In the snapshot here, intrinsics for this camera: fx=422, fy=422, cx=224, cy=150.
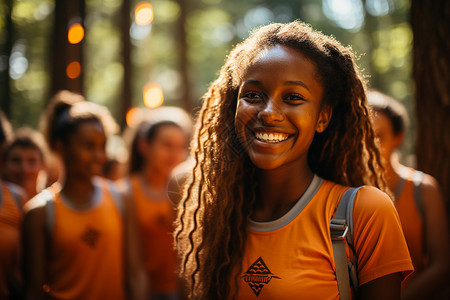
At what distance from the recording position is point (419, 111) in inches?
152

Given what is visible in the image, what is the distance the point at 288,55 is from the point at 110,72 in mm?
27085

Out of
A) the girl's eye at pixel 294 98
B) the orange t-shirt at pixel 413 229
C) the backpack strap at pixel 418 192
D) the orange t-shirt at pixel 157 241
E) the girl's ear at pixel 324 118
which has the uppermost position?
the girl's eye at pixel 294 98

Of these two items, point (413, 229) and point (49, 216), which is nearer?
point (413, 229)

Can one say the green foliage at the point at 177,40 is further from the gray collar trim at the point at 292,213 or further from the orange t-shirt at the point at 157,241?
the gray collar trim at the point at 292,213

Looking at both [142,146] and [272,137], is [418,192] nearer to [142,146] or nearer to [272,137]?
[272,137]

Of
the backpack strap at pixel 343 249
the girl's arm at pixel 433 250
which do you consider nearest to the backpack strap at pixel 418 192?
the girl's arm at pixel 433 250

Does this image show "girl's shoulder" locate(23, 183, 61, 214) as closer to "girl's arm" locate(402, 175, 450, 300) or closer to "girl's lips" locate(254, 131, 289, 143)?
"girl's lips" locate(254, 131, 289, 143)

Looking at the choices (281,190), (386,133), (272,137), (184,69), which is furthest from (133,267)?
(184,69)

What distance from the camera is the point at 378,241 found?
2.01 m

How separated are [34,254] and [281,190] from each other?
2315mm

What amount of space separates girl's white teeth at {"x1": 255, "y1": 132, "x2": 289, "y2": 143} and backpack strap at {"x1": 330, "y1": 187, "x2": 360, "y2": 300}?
48cm

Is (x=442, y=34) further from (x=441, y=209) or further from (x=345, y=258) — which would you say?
(x=345, y=258)

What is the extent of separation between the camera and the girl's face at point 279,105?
221 centimetres

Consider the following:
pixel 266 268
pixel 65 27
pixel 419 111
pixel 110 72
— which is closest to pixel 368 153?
pixel 266 268
